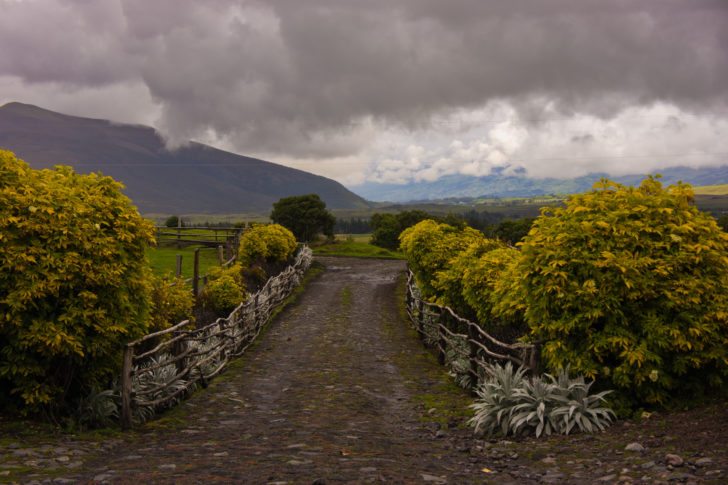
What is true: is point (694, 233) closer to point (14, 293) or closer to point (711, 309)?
point (711, 309)

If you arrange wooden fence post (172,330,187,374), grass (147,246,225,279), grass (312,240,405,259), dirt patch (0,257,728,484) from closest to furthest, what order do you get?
dirt patch (0,257,728,484) < wooden fence post (172,330,187,374) < grass (147,246,225,279) < grass (312,240,405,259)

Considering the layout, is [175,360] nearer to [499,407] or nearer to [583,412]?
[499,407]

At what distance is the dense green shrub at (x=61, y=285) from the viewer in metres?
5.94

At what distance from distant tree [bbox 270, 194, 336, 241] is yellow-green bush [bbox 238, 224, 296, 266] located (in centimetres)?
4157

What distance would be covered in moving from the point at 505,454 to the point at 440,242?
11.2 metres

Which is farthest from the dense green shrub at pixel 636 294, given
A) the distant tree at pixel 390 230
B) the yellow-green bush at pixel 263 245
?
the distant tree at pixel 390 230

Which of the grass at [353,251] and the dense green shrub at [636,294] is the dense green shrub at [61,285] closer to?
the dense green shrub at [636,294]

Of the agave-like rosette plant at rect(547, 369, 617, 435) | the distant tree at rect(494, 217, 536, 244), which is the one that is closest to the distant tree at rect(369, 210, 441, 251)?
the distant tree at rect(494, 217, 536, 244)

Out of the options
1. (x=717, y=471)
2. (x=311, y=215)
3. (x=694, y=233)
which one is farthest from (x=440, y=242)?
(x=311, y=215)

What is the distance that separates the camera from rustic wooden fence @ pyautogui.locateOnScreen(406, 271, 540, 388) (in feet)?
24.4

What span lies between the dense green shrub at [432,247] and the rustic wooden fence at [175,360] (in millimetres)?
6035

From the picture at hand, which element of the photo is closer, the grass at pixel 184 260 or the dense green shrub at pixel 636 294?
the dense green shrub at pixel 636 294

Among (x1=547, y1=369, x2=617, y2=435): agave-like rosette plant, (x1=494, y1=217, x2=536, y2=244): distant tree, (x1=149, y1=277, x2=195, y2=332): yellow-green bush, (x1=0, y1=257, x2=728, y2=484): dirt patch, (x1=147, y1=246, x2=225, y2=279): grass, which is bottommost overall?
(x1=0, y1=257, x2=728, y2=484): dirt patch

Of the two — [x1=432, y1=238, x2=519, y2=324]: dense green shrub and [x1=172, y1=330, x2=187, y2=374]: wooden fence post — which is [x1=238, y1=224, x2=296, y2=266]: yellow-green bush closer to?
[x1=432, y1=238, x2=519, y2=324]: dense green shrub
